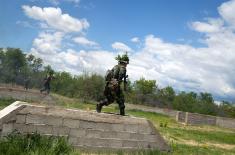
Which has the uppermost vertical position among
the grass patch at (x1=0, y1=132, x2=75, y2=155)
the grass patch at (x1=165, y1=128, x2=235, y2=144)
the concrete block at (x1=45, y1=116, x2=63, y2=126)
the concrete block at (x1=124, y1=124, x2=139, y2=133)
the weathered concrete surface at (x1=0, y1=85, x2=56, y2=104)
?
the weathered concrete surface at (x1=0, y1=85, x2=56, y2=104)

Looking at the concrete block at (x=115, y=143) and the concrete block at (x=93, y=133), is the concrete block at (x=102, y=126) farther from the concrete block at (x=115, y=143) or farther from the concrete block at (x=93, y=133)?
the concrete block at (x=115, y=143)

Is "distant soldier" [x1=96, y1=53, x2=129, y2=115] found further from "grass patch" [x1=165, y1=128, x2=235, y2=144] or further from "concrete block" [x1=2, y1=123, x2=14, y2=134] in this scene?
"grass patch" [x1=165, y1=128, x2=235, y2=144]

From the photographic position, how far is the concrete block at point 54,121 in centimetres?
1088

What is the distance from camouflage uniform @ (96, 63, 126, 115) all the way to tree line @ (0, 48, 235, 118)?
29.9 meters

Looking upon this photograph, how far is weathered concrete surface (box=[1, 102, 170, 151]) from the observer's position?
34.4 ft

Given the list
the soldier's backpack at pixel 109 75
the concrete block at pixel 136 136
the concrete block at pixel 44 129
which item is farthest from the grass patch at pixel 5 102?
the concrete block at pixel 44 129

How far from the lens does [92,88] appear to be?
168ft

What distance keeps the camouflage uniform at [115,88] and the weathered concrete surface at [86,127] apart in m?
0.73

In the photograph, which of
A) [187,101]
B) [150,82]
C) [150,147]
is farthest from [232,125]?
[150,82]

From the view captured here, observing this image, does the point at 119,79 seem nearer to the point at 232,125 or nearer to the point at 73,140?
the point at 73,140

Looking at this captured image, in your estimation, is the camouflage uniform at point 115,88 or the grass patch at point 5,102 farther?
the grass patch at point 5,102

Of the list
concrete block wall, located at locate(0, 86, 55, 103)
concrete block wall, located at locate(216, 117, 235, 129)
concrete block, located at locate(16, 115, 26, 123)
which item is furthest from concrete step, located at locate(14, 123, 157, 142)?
concrete block wall, located at locate(216, 117, 235, 129)

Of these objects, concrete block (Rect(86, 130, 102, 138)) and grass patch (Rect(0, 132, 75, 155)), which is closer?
grass patch (Rect(0, 132, 75, 155))

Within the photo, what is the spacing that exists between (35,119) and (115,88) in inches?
118
